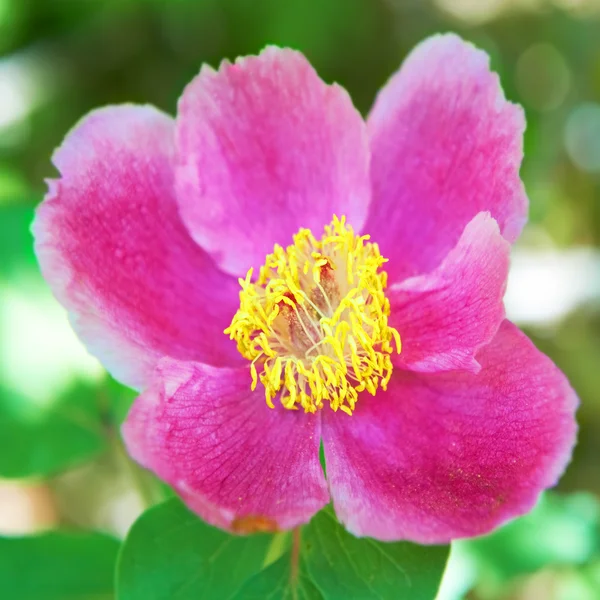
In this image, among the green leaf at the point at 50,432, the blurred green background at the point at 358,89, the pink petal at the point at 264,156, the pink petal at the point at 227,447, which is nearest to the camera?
the pink petal at the point at 227,447

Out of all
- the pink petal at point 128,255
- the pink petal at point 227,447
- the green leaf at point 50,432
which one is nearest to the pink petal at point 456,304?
the pink petal at point 227,447

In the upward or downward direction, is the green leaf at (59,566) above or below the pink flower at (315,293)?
below

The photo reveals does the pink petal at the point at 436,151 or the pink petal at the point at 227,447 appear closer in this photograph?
the pink petal at the point at 227,447

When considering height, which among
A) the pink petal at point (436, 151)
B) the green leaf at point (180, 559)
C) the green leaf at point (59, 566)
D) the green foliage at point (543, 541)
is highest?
the pink petal at point (436, 151)

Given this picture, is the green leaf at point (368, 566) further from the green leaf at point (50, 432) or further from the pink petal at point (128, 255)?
the green leaf at point (50, 432)

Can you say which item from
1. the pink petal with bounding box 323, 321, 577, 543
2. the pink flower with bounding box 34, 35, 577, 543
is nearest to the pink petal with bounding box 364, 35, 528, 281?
the pink flower with bounding box 34, 35, 577, 543

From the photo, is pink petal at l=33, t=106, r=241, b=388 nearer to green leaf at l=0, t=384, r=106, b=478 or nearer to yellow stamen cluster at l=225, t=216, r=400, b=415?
yellow stamen cluster at l=225, t=216, r=400, b=415

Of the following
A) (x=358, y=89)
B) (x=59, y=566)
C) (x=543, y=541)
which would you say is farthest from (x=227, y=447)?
(x=358, y=89)

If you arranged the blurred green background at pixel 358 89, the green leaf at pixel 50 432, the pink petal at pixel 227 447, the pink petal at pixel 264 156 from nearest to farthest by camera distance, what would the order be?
the pink petal at pixel 227 447 → the pink petal at pixel 264 156 → the green leaf at pixel 50 432 → the blurred green background at pixel 358 89

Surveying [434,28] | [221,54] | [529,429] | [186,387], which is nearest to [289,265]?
[186,387]
